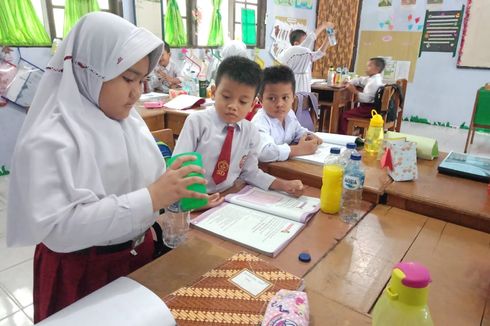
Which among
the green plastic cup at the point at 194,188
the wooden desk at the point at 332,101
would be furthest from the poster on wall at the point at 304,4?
→ the green plastic cup at the point at 194,188

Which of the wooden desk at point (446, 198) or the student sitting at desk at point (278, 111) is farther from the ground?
the student sitting at desk at point (278, 111)

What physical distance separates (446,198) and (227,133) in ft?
2.65

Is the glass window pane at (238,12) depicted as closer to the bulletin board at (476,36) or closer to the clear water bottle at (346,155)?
the bulletin board at (476,36)

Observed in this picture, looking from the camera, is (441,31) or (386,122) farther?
(441,31)

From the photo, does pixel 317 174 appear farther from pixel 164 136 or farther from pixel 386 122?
pixel 386 122

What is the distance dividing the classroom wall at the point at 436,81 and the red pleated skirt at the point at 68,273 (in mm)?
6215

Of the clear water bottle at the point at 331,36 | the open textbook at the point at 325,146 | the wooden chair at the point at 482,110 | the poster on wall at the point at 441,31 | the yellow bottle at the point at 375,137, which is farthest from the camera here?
the clear water bottle at the point at 331,36

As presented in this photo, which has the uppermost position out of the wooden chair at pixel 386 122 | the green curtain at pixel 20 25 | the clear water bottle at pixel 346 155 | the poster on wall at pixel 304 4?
the poster on wall at pixel 304 4

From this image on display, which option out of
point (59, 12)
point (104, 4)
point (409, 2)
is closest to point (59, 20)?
point (59, 12)

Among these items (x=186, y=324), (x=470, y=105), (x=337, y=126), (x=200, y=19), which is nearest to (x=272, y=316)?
(x=186, y=324)

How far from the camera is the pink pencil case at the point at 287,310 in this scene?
61 cm

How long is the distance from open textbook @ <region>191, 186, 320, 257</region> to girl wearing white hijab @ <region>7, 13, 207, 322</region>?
8.3 inches

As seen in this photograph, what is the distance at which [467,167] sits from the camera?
1511mm

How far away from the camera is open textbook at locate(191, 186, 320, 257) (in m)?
Answer: 0.97
